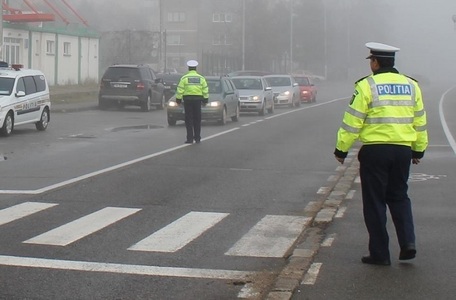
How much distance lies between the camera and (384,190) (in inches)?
311

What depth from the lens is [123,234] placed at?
9.46 m

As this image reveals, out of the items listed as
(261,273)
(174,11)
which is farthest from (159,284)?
(174,11)

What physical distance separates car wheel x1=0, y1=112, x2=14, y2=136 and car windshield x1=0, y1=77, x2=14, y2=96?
0.68 m

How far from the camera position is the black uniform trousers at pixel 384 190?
781cm

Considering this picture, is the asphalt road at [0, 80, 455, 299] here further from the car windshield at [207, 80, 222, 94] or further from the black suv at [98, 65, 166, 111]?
the black suv at [98, 65, 166, 111]

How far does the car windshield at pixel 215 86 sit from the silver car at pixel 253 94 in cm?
585

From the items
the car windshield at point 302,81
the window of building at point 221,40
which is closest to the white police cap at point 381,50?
the car windshield at point 302,81

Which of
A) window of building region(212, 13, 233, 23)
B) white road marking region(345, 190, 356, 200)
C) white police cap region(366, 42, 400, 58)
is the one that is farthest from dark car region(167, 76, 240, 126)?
window of building region(212, 13, 233, 23)

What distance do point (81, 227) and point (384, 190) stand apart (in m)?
3.52

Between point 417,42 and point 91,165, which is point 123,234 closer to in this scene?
point 91,165

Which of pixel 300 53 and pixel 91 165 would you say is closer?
pixel 91 165

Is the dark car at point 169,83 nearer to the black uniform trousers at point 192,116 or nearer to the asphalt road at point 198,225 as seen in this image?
the black uniform trousers at point 192,116

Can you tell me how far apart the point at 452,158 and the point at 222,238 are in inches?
401

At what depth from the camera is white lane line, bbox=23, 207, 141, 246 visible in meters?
9.00
